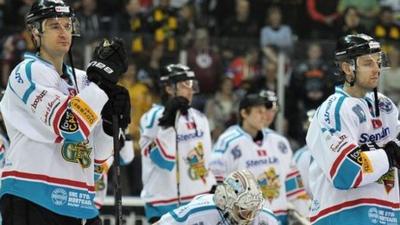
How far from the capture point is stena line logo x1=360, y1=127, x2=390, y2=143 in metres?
5.08

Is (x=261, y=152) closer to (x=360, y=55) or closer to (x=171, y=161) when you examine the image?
(x=171, y=161)

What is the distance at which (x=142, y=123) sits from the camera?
7812 mm

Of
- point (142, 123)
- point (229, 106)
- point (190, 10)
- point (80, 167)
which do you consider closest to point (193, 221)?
point (80, 167)

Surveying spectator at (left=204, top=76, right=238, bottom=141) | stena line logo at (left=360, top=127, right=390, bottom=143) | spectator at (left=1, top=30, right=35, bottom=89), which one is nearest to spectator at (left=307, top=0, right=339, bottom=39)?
spectator at (left=204, top=76, right=238, bottom=141)

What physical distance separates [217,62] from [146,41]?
682 millimetres

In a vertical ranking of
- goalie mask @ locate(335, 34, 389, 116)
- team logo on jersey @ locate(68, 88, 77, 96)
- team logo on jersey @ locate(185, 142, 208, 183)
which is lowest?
team logo on jersey @ locate(185, 142, 208, 183)

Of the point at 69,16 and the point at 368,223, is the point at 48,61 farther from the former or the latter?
the point at 368,223

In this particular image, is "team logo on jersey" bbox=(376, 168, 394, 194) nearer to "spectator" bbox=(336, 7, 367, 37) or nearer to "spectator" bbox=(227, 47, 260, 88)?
"spectator" bbox=(227, 47, 260, 88)

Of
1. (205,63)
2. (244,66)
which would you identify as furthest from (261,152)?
(244,66)

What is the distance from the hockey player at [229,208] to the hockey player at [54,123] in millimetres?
400

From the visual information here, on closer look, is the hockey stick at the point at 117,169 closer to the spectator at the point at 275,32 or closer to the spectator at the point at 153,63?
the spectator at the point at 153,63

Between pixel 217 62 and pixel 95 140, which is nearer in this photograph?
pixel 95 140

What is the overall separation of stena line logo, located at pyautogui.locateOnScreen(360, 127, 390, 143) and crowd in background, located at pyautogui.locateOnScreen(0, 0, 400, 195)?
185 inches

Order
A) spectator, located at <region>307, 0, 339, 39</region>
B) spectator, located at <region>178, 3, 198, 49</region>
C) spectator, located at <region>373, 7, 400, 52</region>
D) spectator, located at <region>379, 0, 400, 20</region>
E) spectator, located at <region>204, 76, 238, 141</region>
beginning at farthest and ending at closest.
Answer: spectator, located at <region>379, 0, 400, 20</region>
spectator, located at <region>307, 0, 339, 39</region>
spectator, located at <region>373, 7, 400, 52</region>
spectator, located at <region>178, 3, 198, 49</region>
spectator, located at <region>204, 76, 238, 141</region>
